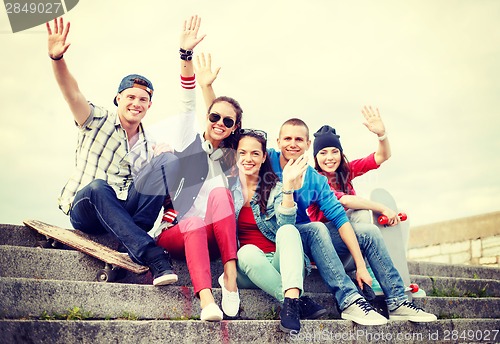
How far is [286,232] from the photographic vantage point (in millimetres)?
3418

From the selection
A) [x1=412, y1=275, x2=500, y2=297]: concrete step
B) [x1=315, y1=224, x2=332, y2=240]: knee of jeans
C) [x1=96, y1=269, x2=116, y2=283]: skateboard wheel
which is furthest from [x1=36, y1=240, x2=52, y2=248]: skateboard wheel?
[x1=412, y1=275, x2=500, y2=297]: concrete step

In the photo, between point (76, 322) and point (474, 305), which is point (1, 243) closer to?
point (76, 322)

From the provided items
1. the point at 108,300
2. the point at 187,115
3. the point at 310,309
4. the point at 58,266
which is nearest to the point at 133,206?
the point at 58,266

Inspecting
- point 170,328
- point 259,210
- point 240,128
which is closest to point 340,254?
point 259,210

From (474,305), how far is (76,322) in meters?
3.37

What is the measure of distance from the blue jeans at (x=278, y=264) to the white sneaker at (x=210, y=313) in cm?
40

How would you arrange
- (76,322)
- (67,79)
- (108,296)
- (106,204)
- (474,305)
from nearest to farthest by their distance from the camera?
(76,322) < (108,296) < (106,204) < (67,79) < (474,305)

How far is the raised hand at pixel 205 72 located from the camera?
4305 millimetres

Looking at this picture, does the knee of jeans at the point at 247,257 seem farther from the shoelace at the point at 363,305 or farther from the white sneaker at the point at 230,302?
the shoelace at the point at 363,305

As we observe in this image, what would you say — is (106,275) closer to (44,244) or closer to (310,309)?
(44,244)

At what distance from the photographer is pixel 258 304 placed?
358 cm

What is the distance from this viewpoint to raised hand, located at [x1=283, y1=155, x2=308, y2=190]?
11.4 ft

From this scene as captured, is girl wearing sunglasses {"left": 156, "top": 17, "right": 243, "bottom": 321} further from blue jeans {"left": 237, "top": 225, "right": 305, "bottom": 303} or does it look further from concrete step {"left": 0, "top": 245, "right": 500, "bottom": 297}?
concrete step {"left": 0, "top": 245, "right": 500, "bottom": 297}

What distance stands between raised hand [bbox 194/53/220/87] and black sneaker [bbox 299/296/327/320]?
175cm
